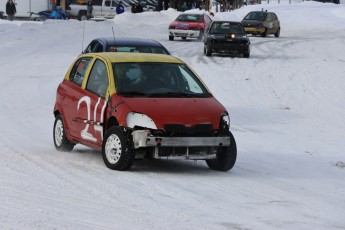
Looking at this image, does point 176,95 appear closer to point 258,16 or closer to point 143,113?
point 143,113

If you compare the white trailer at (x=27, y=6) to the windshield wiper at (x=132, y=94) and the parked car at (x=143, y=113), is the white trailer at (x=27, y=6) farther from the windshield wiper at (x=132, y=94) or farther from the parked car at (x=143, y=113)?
the windshield wiper at (x=132, y=94)

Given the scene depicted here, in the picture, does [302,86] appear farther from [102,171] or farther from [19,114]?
[102,171]

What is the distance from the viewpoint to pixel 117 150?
1098 cm

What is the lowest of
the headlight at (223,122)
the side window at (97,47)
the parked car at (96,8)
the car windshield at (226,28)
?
the parked car at (96,8)

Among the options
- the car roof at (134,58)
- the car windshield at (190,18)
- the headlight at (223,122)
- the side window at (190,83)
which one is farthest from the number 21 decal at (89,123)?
the car windshield at (190,18)

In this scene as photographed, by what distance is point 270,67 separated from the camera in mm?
31328

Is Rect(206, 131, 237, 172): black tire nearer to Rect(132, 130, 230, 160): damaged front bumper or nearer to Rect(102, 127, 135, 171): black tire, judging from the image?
Rect(132, 130, 230, 160): damaged front bumper

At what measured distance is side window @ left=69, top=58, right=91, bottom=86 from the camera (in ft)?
41.2

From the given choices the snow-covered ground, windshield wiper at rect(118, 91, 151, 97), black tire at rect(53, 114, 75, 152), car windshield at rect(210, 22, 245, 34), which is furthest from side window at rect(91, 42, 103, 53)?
car windshield at rect(210, 22, 245, 34)

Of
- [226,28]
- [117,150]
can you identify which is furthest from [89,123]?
[226,28]

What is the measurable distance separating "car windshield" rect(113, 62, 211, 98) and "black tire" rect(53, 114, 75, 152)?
5.02ft

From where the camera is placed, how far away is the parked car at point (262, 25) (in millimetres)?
48812

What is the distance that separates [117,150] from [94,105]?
0.96 meters

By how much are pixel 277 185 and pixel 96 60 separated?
10.6ft
